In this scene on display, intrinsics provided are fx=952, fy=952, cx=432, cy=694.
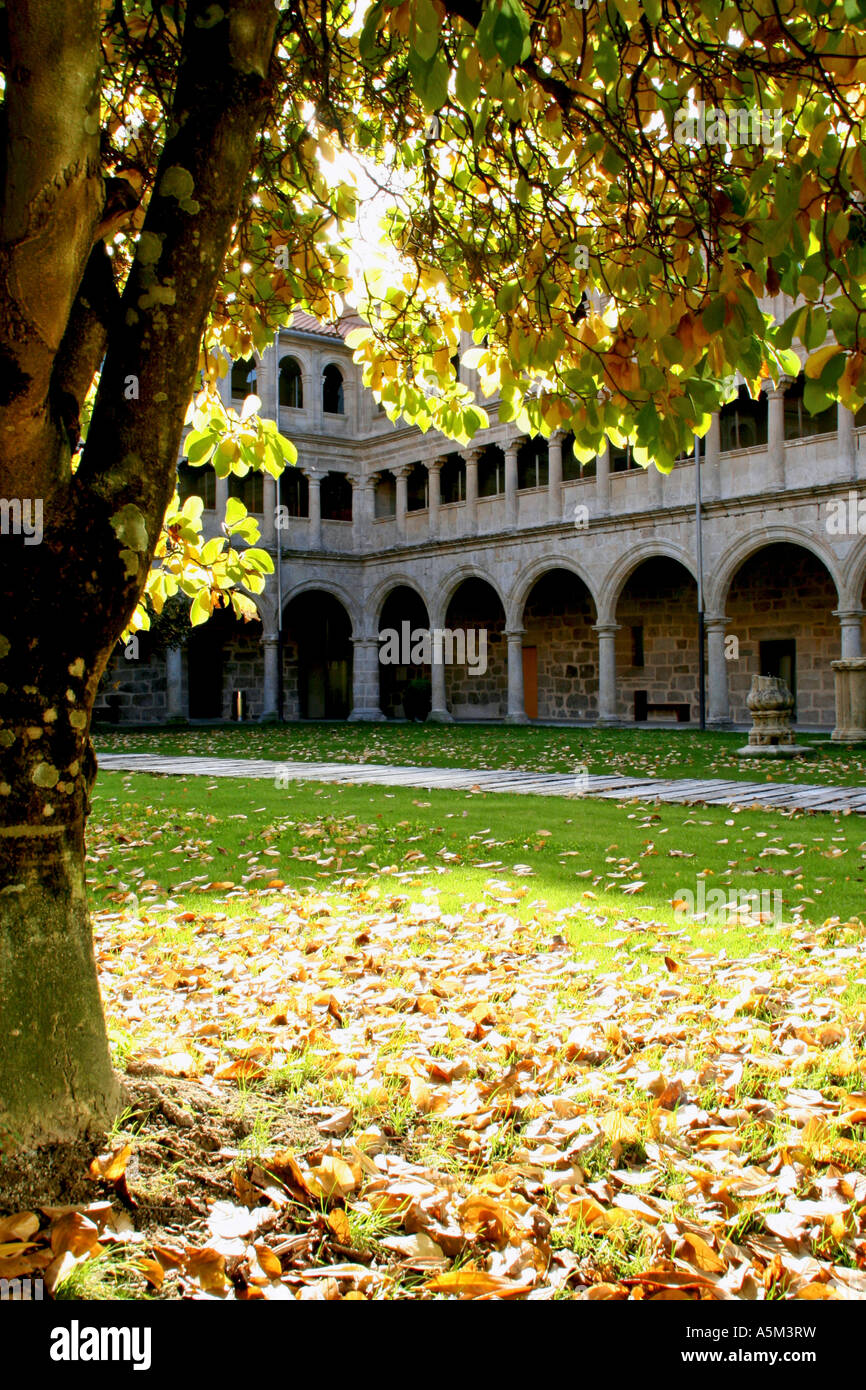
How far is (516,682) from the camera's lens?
23.0 meters

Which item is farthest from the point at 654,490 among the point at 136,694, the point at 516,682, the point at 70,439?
the point at 70,439

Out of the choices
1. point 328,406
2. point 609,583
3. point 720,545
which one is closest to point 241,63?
point 720,545

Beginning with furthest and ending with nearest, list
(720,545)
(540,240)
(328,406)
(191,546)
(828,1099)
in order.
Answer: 1. (328,406)
2. (720,545)
3. (191,546)
4. (540,240)
5. (828,1099)

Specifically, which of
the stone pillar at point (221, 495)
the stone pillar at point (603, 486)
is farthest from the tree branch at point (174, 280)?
the stone pillar at point (221, 495)

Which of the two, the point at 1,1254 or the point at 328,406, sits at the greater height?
the point at 328,406

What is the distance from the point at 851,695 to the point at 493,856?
1104 cm

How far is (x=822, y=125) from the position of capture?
2.12m

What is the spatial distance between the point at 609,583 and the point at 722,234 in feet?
60.0

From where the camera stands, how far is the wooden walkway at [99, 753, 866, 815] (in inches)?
326

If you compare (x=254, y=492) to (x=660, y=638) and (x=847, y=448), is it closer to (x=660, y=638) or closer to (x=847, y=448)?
(x=660, y=638)

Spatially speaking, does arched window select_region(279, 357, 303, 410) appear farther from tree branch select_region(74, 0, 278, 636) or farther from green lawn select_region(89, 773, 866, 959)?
tree branch select_region(74, 0, 278, 636)

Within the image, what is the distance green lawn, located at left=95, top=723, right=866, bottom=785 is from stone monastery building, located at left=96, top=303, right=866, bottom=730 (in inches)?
83.6

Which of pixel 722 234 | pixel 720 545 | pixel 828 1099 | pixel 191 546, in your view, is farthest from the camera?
pixel 720 545
